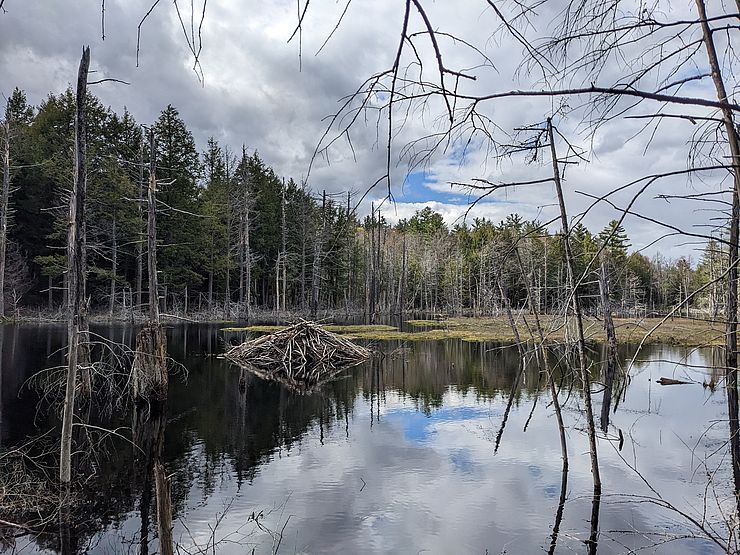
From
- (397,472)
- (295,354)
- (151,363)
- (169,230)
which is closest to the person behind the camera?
(397,472)

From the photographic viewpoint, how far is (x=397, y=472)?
28.4 feet

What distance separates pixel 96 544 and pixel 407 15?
6.40m

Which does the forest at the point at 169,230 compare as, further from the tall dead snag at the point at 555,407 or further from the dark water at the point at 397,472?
the tall dead snag at the point at 555,407

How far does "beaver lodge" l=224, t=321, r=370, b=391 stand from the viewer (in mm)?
18453

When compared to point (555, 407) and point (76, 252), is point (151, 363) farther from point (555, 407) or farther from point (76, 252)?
point (555, 407)

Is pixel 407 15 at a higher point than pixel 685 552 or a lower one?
higher

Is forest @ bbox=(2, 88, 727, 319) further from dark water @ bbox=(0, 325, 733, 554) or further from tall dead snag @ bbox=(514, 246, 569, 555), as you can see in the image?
tall dead snag @ bbox=(514, 246, 569, 555)

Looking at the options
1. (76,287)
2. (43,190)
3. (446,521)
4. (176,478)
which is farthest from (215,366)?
(43,190)

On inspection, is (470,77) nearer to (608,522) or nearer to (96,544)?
(96,544)

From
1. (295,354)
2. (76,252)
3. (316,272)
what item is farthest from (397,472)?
(316,272)

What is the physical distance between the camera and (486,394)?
15.1 metres

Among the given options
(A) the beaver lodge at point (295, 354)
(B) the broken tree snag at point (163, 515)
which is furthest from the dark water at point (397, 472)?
(A) the beaver lodge at point (295, 354)

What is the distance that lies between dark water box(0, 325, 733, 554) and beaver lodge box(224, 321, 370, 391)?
2.62 metres

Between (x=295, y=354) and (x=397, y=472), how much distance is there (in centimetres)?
1108
